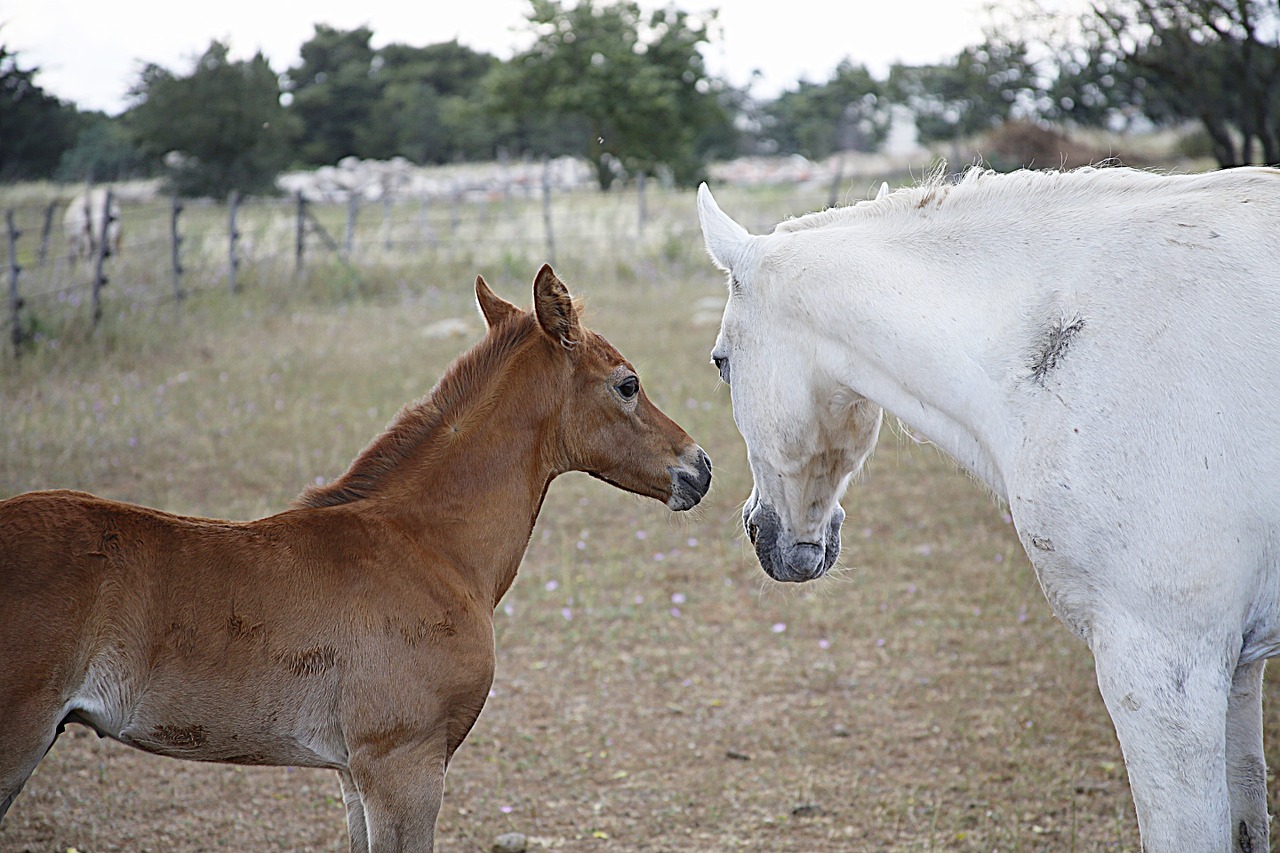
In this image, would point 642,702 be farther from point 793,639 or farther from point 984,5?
point 984,5

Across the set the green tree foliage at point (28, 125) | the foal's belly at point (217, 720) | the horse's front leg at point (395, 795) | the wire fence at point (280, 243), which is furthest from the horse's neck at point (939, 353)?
the wire fence at point (280, 243)

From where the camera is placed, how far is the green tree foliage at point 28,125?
6.70m

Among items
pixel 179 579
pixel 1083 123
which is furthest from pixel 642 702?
pixel 1083 123

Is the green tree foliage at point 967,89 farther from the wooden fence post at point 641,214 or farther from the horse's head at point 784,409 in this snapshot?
the horse's head at point 784,409

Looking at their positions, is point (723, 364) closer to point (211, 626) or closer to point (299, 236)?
point (211, 626)

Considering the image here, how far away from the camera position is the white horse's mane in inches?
81.7

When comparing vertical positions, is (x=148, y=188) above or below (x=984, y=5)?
below

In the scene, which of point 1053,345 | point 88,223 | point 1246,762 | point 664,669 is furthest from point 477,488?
point 88,223

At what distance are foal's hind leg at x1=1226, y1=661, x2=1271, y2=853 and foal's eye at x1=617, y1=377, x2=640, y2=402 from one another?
1517 millimetres

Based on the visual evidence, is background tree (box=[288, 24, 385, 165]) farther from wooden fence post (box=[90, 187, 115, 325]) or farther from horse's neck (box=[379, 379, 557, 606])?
horse's neck (box=[379, 379, 557, 606])

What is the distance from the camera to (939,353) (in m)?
2.11

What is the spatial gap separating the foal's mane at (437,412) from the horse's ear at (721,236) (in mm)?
491

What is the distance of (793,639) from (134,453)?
4.52 meters

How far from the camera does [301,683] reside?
7.15 feet
